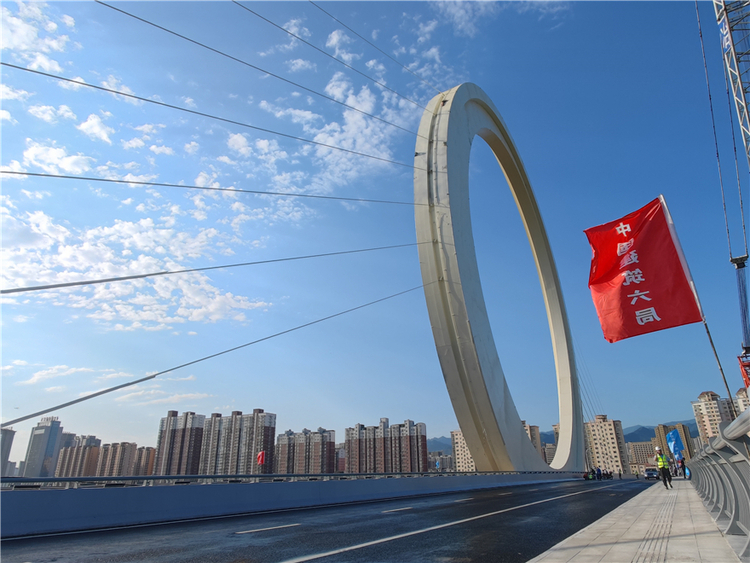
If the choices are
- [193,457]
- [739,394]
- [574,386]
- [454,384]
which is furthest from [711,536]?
[193,457]

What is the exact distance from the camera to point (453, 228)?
18.1 m

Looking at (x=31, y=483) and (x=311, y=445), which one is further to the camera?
(x=311, y=445)

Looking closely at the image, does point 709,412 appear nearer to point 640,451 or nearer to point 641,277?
point 640,451

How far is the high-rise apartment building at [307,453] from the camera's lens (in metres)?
49.6

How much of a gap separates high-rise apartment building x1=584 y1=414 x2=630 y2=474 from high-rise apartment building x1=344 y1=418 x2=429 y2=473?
38519mm

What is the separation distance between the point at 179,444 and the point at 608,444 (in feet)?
241

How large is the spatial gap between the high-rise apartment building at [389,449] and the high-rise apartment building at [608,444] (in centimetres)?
3852

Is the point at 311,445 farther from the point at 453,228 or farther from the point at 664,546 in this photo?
the point at 664,546

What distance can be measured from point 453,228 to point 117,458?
38390 mm

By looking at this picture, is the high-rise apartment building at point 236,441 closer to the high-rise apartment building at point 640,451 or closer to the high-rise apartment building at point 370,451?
the high-rise apartment building at point 370,451

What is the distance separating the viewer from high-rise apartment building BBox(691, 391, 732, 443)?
71.0 meters

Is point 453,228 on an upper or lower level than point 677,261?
upper

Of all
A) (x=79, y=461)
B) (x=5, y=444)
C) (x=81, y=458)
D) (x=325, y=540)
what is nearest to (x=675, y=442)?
(x=325, y=540)

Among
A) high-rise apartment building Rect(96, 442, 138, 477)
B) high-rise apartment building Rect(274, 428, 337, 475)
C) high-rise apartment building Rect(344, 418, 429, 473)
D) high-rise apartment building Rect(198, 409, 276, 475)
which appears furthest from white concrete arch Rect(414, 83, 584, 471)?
high-rise apartment building Rect(96, 442, 138, 477)
